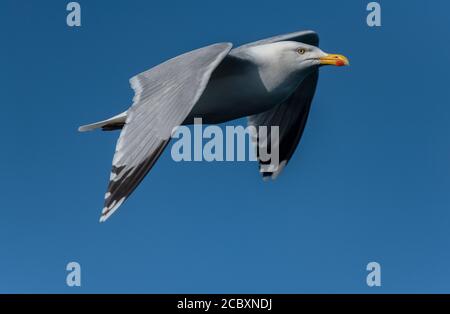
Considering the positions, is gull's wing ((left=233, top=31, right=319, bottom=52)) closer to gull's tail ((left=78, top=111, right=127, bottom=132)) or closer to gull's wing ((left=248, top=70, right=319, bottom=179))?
gull's wing ((left=248, top=70, right=319, bottom=179))

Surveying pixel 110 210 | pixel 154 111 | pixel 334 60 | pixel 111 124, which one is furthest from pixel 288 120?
pixel 110 210

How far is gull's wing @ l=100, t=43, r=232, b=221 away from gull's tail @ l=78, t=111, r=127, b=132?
1.93 ft

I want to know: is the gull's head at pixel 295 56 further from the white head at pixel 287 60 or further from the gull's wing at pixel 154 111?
the gull's wing at pixel 154 111

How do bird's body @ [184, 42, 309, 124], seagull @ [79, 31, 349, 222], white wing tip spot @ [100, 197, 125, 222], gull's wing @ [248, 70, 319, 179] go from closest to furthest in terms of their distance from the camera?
white wing tip spot @ [100, 197, 125, 222] → seagull @ [79, 31, 349, 222] → bird's body @ [184, 42, 309, 124] → gull's wing @ [248, 70, 319, 179]

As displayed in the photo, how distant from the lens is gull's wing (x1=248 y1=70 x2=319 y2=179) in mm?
5883

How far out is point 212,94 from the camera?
4.63 m

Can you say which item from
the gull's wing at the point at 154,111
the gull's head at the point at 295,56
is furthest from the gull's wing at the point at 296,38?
the gull's wing at the point at 154,111

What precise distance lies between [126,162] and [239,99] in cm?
113

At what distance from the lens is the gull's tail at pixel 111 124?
5.00 m

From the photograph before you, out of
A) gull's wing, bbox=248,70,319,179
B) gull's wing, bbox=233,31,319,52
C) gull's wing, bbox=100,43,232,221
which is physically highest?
gull's wing, bbox=233,31,319,52

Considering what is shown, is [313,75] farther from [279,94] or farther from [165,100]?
[165,100]

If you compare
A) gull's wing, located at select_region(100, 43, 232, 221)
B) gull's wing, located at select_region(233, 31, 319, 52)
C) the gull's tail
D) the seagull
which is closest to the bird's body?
the seagull

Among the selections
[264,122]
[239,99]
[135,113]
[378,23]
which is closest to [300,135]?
[264,122]

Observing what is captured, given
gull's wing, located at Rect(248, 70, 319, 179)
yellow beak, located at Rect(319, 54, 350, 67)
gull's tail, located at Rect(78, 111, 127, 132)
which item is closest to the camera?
yellow beak, located at Rect(319, 54, 350, 67)
